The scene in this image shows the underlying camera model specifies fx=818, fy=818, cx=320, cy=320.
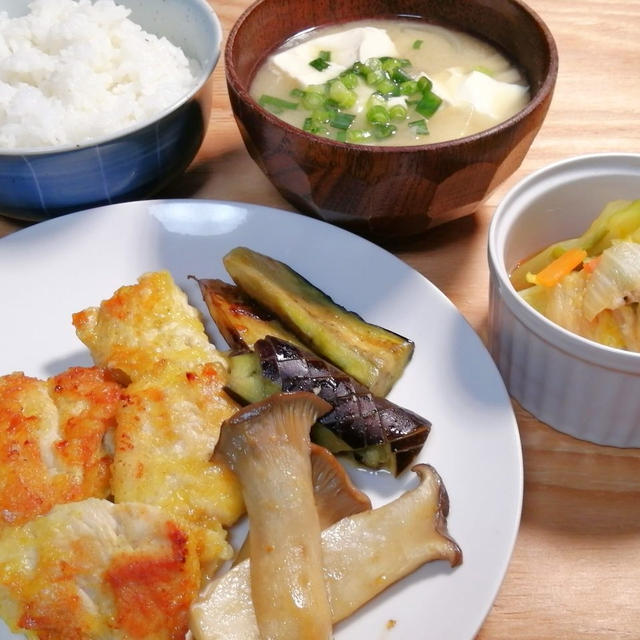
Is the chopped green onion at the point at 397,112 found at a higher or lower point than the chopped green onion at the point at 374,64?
lower

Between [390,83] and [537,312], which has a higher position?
[390,83]

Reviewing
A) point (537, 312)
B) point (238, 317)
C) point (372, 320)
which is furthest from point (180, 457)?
point (537, 312)

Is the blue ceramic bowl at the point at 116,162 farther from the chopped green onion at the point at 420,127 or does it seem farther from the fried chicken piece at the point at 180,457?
the fried chicken piece at the point at 180,457

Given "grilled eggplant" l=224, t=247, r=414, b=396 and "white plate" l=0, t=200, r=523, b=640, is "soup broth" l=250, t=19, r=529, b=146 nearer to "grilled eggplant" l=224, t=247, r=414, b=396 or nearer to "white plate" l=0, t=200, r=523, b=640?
"white plate" l=0, t=200, r=523, b=640

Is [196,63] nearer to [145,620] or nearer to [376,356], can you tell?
[376,356]

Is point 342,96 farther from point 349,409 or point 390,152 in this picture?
point 349,409

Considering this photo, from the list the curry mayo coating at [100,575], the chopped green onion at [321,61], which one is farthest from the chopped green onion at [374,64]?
the curry mayo coating at [100,575]

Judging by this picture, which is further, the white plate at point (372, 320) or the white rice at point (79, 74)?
the white rice at point (79, 74)
